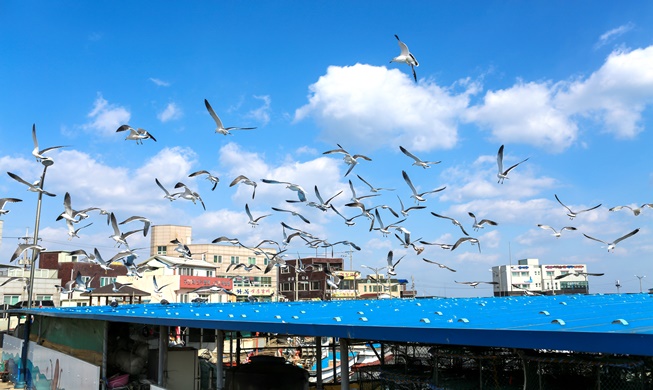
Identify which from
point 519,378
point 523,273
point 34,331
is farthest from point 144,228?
point 523,273

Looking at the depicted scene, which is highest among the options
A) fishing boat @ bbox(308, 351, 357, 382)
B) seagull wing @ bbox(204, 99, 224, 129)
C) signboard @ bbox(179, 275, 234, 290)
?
seagull wing @ bbox(204, 99, 224, 129)

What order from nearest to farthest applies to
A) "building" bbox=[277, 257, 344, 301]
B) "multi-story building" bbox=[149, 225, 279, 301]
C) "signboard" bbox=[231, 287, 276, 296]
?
1. "signboard" bbox=[231, 287, 276, 296]
2. "building" bbox=[277, 257, 344, 301]
3. "multi-story building" bbox=[149, 225, 279, 301]

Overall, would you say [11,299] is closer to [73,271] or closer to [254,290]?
[73,271]

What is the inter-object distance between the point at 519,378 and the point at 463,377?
0.96m

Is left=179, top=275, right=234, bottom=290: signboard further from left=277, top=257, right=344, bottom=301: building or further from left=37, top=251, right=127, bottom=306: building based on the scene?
left=277, top=257, right=344, bottom=301: building

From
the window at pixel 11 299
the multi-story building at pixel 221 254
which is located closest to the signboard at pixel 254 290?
the multi-story building at pixel 221 254

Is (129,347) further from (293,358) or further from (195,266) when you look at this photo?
(195,266)

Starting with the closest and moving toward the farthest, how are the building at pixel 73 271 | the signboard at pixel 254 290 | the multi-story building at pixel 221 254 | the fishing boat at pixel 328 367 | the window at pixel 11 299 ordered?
the fishing boat at pixel 328 367
the window at pixel 11 299
the building at pixel 73 271
the signboard at pixel 254 290
the multi-story building at pixel 221 254

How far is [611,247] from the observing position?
17422 millimetres

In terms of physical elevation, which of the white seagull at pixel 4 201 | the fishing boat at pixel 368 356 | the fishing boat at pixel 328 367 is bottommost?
the fishing boat at pixel 328 367

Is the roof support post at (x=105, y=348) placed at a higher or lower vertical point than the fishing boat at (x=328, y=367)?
higher

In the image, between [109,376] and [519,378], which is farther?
[109,376]

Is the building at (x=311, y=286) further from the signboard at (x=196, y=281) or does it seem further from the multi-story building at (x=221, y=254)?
the signboard at (x=196, y=281)

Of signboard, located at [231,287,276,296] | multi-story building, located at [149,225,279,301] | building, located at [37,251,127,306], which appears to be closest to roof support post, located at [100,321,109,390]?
building, located at [37,251,127,306]
